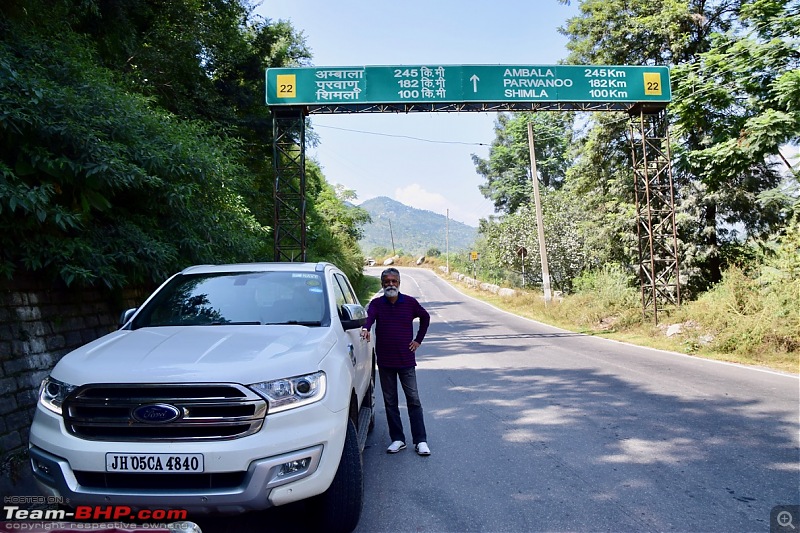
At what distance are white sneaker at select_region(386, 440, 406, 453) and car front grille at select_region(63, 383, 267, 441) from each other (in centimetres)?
246

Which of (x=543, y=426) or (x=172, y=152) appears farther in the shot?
(x=172, y=152)

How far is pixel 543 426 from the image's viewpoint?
6090 millimetres

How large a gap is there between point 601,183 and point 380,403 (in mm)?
17943

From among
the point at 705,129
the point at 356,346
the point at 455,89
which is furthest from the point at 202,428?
the point at 705,129

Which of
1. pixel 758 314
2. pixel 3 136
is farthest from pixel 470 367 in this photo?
pixel 3 136

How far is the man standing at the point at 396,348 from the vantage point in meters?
5.11

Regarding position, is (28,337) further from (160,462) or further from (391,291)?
(391,291)

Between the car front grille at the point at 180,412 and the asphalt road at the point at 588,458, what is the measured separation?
1.07 metres

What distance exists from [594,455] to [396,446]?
72.0 inches

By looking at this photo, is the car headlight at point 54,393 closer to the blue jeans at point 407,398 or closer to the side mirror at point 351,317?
the side mirror at point 351,317

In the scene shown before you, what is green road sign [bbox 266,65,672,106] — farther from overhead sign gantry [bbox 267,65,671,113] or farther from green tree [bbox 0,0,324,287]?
green tree [bbox 0,0,324,287]

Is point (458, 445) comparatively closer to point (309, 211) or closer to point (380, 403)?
point (380, 403)

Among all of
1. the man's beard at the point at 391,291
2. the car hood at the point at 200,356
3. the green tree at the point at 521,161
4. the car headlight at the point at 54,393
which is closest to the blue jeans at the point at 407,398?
the man's beard at the point at 391,291

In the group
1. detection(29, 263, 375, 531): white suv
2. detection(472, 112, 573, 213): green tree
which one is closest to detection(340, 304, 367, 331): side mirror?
detection(29, 263, 375, 531): white suv
